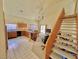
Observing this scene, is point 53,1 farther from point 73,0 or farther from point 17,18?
point 17,18

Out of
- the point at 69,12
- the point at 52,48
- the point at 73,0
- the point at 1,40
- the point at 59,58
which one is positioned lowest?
the point at 59,58

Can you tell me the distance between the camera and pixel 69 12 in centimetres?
397

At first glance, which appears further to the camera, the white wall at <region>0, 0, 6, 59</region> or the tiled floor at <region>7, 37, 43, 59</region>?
the tiled floor at <region>7, 37, 43, 59</region>

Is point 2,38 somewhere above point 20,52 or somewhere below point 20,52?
above

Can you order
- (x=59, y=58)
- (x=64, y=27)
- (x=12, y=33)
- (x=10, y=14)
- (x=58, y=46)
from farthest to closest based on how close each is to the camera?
(x=12, y=33) < (x=10, y=14) < (x=64, y=27) < (x=58, y=46) < (x=59, y=58)

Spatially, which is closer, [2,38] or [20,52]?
[2,38]

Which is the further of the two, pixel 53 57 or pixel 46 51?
pixel 46 51

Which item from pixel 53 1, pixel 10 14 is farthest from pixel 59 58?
pixel 10 14

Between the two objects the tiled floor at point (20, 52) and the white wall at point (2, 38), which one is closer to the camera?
the white wall at point (2, 38)

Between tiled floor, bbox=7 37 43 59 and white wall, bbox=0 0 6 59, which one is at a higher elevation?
white wall, bbox=0 0 6 59

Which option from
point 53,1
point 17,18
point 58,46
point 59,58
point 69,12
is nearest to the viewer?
point 59,58

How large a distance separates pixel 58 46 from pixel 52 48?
0.76ft

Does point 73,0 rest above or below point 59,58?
above

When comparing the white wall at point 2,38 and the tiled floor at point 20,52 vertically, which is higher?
the white wall at point 2,38
